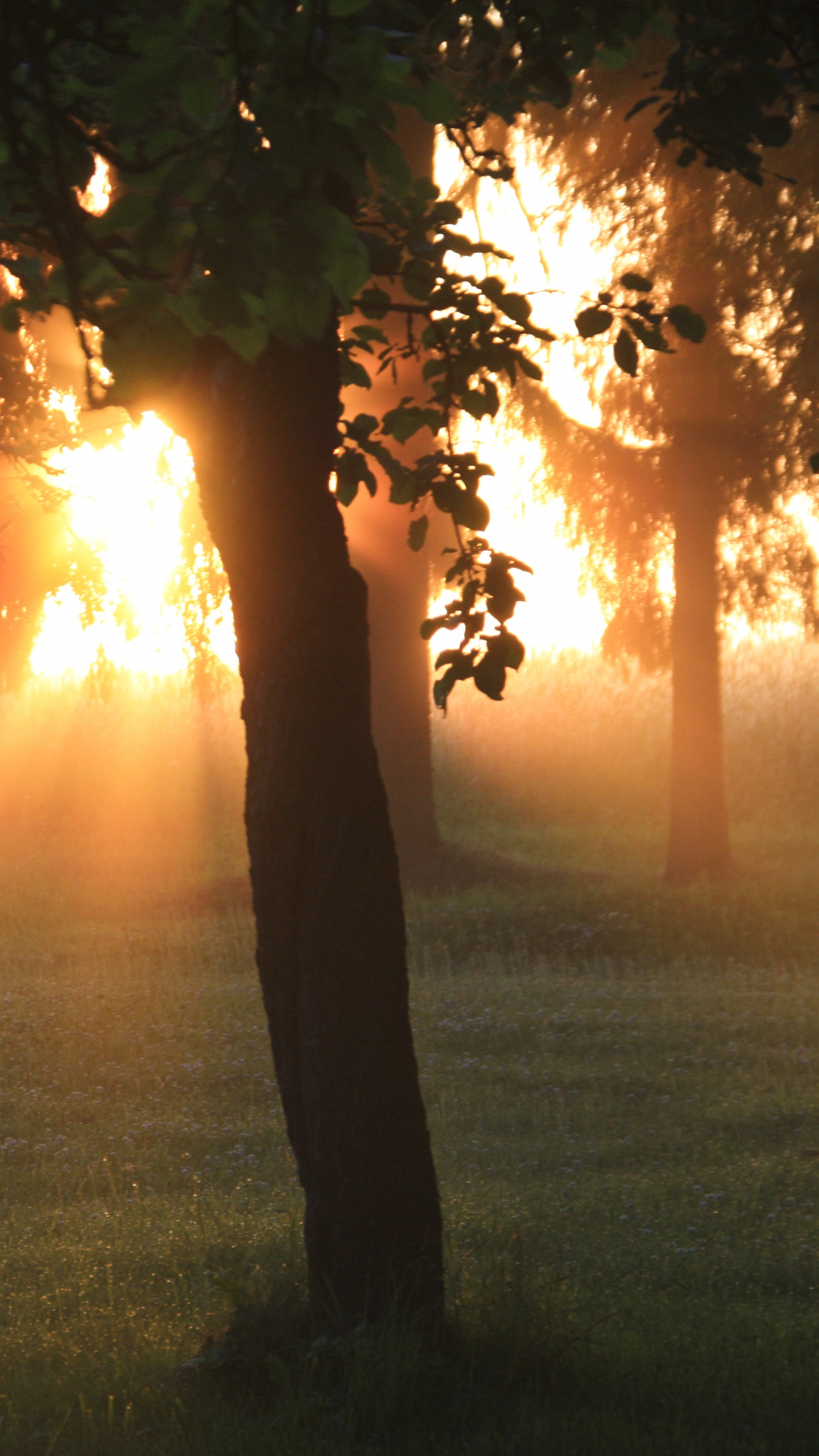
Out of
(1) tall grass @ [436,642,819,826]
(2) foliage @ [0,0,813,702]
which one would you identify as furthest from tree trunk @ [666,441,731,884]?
(2) foliage @ [0,0,813,702]

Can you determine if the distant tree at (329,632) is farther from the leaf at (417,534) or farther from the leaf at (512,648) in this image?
the leaf at (417,534)

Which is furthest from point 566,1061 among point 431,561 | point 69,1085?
point 431,561

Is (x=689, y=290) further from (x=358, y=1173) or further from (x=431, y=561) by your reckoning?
(x=358, y=1173)

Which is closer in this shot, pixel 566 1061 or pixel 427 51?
pixel 427 51

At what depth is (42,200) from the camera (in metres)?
3.24

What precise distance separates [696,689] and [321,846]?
1378 cm

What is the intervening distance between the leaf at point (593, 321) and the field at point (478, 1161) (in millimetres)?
3295

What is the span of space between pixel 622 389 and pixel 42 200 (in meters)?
14.8

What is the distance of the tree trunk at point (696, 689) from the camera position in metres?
17.1

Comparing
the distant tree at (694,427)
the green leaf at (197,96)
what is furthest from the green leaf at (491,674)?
the distant tree at (694,427)

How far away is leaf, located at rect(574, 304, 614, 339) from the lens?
4.32 meters

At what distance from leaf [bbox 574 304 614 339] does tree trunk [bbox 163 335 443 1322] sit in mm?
900

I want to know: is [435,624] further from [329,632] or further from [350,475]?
[350,475]

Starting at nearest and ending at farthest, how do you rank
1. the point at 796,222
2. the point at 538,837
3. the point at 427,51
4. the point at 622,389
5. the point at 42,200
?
1. the point at 42,200
2. the point at 427,51
3. the point at 796,222
4. the point at 622,389
5. the point at 538,837
